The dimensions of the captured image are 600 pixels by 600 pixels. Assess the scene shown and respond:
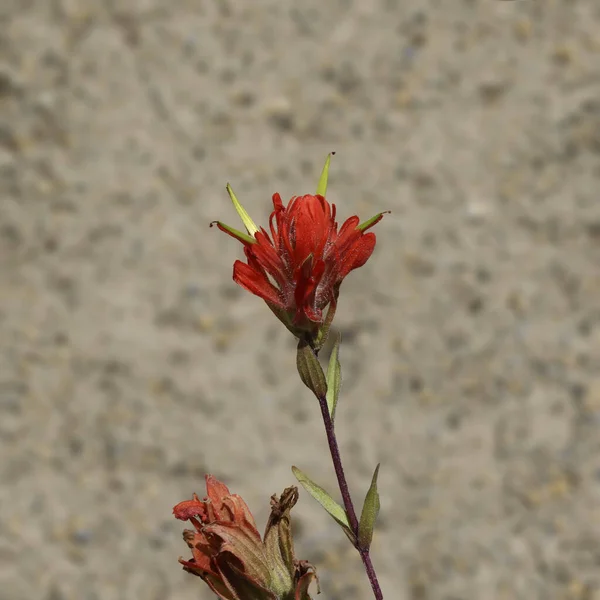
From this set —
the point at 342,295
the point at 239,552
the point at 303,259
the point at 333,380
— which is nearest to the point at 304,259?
the point at 303,259

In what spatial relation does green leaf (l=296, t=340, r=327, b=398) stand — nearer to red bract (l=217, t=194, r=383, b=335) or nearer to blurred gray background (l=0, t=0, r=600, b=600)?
red bract (l=217, t=194, r=383, b=335)

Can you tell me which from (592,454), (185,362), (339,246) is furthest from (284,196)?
(339,246)

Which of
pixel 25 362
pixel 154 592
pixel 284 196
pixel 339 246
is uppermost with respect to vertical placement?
pixel 284 196

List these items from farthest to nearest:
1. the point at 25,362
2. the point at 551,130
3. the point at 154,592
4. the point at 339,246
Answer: the point at 551,130
the point at 25,362
the point at 154,592
the point at 339,246

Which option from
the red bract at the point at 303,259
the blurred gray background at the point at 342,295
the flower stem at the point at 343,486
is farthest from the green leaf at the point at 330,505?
the blurred gray background at the point at 342,295

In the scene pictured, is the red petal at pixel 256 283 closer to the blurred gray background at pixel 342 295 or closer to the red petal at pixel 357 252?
the red petal at pixel 357 252

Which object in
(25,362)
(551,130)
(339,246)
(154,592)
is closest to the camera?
(339,246)

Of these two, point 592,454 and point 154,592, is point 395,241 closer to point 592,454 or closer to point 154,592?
point 592,454
